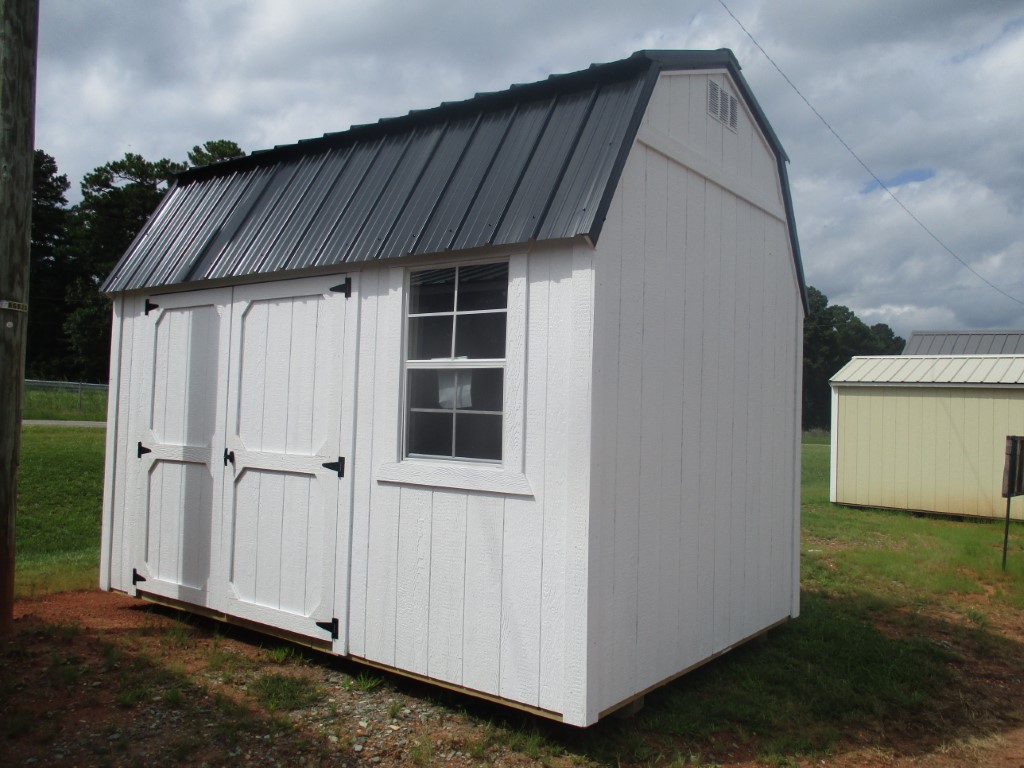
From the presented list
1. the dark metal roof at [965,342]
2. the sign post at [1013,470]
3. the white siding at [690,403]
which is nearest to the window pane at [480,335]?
the white siding at [690,403]

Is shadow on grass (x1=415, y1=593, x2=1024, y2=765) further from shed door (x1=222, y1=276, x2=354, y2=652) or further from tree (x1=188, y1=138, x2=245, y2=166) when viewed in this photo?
tree (x1=188, y1=138, x2=245, y2=166)

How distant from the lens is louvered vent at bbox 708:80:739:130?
5137 mm

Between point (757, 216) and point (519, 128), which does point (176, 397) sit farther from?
point (757, 216)

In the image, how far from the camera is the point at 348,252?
470 centimetres

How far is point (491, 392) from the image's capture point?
4238 mm

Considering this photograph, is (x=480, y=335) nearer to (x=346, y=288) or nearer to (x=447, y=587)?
(x=346, y=288)

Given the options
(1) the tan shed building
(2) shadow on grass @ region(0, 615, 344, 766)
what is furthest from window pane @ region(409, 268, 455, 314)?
(1) the tan shed building

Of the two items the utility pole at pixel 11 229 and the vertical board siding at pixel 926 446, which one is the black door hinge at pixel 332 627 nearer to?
the utility pole at pixel 11 229

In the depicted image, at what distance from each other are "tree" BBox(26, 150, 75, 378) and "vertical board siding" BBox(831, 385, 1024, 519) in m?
33.1

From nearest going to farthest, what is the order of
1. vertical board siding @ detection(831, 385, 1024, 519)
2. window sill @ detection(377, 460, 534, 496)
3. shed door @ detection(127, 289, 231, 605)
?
window sill @ detection(377, 460, 534, 496) < shed door @ detection(127, 289, 231, 605) < vertical board siding @ detection(831, 385, 1024, 519)

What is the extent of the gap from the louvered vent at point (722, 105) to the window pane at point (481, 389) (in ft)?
7.59

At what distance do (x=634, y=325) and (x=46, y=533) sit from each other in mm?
8435

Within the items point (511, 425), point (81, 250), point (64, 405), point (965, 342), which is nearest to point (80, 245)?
point (81, 250)

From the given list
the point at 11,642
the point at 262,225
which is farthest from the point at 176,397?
the point at 11,642
